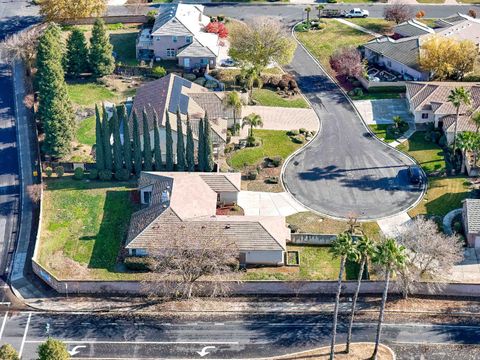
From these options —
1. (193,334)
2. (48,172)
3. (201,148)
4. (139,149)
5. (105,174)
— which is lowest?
(193,334)

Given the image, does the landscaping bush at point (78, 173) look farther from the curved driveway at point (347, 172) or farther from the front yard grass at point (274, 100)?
the front yard grass at point (274, 100)

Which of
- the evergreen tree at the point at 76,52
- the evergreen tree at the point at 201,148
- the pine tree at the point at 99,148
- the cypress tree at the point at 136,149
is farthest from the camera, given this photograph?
the evergreen tree at the point at 76,52

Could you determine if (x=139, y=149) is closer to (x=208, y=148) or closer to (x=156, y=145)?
(x=156, y=145)

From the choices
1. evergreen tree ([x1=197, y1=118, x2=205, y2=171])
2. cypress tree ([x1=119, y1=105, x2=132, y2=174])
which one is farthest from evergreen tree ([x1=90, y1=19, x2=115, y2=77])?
evergreen tree ([x1=197, y1=118, x2=205, y2=171])

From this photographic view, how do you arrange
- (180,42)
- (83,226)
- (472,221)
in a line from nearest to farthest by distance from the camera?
(472,221) → (83,226) → (180,42)

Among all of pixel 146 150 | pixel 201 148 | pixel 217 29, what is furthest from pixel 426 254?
pixel 217 29

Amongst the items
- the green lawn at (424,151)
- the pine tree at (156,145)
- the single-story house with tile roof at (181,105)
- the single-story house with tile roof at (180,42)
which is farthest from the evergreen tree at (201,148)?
the single-story house with tile roof at (180,42)

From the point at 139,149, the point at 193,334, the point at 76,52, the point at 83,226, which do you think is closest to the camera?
the point at 193,334
